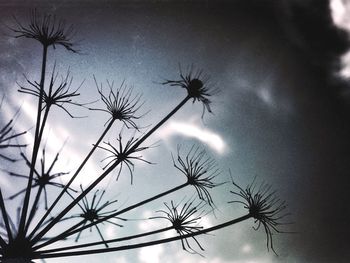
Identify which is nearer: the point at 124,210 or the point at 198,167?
the point at 124,210

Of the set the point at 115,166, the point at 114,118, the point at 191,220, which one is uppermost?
the point at 114,118

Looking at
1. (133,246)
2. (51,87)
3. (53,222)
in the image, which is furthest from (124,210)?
(51,87)

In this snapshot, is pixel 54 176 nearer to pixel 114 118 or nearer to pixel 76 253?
pixel 114 118

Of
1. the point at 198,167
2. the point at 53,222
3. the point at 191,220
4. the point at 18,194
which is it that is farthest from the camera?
the point at 18,194

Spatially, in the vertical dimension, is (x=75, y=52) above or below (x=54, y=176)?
above

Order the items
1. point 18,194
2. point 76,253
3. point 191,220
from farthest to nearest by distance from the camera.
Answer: point 18,194, point 191,220, point 76,253

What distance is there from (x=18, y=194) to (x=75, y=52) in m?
5.22

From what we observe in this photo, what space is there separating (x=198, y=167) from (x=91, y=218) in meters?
3.51

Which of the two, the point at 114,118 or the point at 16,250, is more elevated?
the point at 114,118

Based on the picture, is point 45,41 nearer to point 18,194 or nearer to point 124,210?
point 18,194

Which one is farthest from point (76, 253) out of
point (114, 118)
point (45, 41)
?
point (45, 41)

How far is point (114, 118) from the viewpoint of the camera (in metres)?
9.52

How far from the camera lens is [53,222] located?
7574 mm

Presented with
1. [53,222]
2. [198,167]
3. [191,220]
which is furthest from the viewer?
[198,167]
